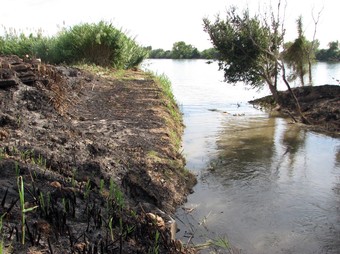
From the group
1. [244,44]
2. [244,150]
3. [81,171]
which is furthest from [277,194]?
[244,44]

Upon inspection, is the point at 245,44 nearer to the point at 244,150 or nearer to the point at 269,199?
the point at 244,150

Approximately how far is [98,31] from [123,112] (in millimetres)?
10811

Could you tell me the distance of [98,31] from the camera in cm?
1958

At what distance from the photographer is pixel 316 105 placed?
52.6 ft

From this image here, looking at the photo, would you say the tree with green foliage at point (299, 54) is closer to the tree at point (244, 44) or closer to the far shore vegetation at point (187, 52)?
the tree at point (244, 44)

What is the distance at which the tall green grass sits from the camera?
65.1 ft

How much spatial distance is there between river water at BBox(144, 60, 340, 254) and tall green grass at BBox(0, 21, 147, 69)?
926 centimetres

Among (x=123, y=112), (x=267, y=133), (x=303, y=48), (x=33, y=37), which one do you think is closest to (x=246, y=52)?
(x=303, y=48)

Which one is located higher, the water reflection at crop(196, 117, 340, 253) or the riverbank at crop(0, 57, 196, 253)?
the riverbank at crop(0, 57, 196, 253)

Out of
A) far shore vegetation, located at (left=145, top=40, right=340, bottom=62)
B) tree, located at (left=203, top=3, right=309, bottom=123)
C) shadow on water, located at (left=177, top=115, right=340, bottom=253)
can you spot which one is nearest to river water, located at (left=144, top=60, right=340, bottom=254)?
shadow on water, located at (left=177, top=115, right=340, bottom=253)

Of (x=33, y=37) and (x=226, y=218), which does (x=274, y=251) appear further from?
(x=33, y=37)

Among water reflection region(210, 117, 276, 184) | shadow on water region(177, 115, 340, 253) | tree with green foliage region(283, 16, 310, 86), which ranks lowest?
shadow on water region(177, 115, 340, 253)

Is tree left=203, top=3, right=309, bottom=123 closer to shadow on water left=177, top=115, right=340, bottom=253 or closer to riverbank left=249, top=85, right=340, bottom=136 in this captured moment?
riverbank left=249, top=85, right=340, bottom=136

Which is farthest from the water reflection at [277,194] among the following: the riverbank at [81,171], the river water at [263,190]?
the riverbank at [81,171]
